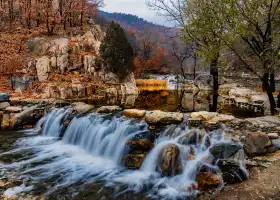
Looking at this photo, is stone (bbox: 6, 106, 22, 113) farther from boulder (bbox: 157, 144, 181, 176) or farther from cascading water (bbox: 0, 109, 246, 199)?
boulder (bbox: 157, 144, 181, 176)

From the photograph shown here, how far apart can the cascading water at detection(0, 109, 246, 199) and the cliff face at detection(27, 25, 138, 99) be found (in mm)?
7535

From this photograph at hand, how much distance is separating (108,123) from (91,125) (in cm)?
93

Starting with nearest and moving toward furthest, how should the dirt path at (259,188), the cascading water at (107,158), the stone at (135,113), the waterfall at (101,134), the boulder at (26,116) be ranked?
1. the dirt path at (259,188)
2. the cascading water at (107,158)
3. the waterfall at (101,134)
4. the stone at (135,113)
5. the boulder at (26,116)

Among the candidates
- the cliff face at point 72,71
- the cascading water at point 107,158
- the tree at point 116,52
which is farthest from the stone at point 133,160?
the tree at point 116,52

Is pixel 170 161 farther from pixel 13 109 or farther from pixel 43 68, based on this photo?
pixel 43 68

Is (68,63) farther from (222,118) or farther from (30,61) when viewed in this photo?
(222,118)

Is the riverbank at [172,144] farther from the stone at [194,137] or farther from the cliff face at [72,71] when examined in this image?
the cliff face at [72,71]

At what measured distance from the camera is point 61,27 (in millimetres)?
27406

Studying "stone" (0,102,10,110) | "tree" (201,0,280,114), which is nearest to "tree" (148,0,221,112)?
"tree" (201,0,280,114)

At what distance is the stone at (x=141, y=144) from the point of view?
769 cm

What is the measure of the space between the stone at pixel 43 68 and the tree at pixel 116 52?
16.6 feet

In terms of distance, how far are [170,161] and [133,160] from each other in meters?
1.42

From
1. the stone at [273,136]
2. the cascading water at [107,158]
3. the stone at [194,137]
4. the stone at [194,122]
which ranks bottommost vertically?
the cascading water at [107,158]

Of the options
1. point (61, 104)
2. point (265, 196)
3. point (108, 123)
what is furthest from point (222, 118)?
point (61, 104)
